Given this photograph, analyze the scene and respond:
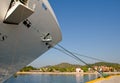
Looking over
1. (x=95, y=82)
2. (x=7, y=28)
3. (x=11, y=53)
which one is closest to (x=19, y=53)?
(x=11, y=53)

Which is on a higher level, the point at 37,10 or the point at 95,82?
the point at 37,10

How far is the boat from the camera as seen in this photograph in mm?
6082

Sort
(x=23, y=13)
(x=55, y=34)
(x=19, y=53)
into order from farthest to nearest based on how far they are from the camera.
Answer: (x=55, y=34)
(x=19, y=53)
(x=23, y=13)

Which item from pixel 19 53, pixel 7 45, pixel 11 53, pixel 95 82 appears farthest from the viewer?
pixel 95 82

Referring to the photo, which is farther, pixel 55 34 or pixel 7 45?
pixel 55 34

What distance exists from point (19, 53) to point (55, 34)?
2170 millimetres

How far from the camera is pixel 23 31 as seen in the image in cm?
709

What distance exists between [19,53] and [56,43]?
2.51 metres

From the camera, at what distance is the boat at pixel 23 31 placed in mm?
6082

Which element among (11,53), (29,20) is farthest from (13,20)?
(11,53)

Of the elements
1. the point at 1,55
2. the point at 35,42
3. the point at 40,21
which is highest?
the point at 40,21

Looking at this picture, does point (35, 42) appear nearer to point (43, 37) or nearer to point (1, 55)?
point (43, 37)

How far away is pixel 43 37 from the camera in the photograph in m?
8.23

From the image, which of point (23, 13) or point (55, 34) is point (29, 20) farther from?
point (55, 34)
